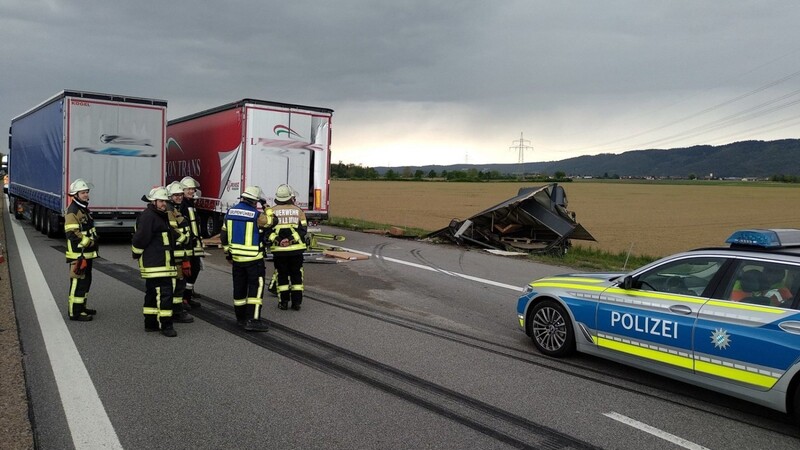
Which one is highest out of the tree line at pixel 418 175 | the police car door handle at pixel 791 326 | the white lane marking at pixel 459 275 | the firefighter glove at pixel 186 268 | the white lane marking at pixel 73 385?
the tree line at pixel 418 175

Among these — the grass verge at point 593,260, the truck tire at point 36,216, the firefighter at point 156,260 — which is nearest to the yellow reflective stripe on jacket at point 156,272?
the firefighter at point 156,260

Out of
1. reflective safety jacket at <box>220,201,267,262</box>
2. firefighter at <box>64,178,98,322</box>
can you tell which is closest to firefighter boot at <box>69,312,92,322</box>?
firefighter at <box>64,178,98,322</box>

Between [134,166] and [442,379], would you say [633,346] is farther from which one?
[134,166]

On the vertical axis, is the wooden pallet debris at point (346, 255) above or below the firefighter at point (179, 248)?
below

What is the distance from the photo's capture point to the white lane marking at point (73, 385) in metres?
4.17

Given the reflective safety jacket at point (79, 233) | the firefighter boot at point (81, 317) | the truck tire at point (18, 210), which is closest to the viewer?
the reflective safety jacket at point (79, 233)

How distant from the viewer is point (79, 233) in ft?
23.9

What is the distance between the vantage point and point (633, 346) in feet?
18.1

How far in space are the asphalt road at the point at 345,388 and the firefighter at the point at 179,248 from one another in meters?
0.23

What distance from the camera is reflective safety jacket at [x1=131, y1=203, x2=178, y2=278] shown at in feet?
22.7

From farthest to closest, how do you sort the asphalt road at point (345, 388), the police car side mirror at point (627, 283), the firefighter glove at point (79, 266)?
the firefighter glove at point (79, 266)
the police car side mirror at point (627, 283)
the asphalt road at point (345, 388)

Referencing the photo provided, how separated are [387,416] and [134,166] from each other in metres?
13.2

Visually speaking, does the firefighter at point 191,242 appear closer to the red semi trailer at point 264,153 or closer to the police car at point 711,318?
the police car at point 711,318

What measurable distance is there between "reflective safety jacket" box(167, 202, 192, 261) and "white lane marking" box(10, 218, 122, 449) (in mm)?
1407
